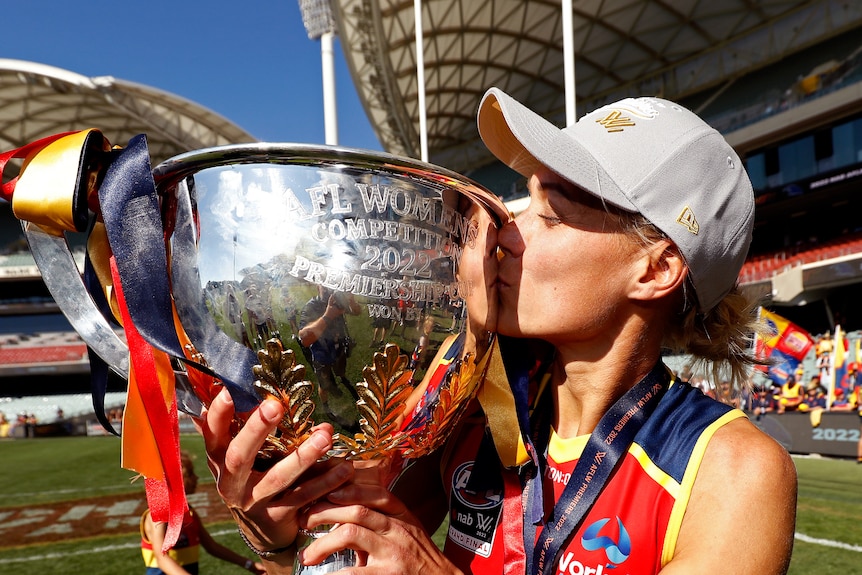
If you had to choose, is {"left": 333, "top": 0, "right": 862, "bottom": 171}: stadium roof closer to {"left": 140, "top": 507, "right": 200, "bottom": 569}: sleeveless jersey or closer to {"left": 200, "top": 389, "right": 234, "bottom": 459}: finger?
{"left": 140, "top": 507, "right": 200, "bottom": 569}: sleeveless jersey

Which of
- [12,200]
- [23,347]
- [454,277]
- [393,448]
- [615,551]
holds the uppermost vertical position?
[12,200]

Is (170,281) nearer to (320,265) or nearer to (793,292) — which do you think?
(320,265)

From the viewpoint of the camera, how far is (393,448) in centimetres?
104

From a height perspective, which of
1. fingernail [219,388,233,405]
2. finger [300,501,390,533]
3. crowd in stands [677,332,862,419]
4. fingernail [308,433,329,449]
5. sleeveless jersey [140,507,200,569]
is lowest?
crowd in stands [677,332,862,419]

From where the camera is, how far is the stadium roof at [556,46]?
2320cm

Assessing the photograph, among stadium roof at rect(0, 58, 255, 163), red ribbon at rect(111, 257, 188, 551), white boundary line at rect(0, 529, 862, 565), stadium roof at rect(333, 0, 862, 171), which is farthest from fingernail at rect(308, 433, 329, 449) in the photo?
stadium roof at rect(0, 58, 255, 163)

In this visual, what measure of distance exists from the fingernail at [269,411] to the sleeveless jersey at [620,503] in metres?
0.49

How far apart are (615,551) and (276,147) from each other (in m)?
0.77

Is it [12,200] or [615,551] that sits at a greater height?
[12,200]

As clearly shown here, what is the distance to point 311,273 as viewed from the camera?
890mm

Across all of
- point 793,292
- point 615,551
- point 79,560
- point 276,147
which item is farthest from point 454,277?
point 793,292

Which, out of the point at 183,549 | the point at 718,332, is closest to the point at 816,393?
the point at 183,549

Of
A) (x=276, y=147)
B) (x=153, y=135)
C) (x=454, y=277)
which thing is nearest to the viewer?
(x=276, y=147)

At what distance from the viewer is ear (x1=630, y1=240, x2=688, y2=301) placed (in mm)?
1166
